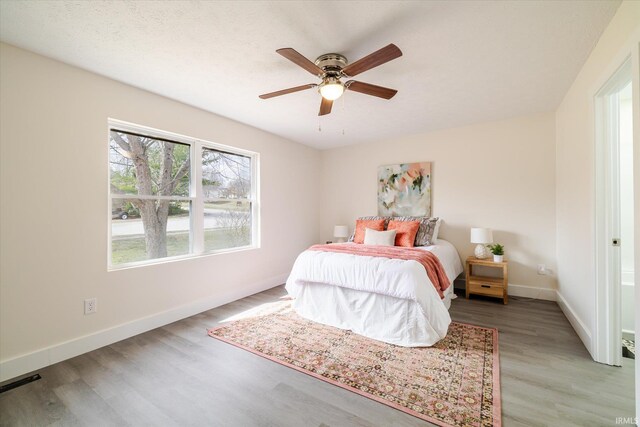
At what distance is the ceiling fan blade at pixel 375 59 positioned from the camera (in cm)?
163

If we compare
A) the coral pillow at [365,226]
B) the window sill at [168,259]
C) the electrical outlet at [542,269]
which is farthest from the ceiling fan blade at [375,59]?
Answer: the electrical outlet at [542,269]

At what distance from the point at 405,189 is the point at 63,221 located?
417 cm

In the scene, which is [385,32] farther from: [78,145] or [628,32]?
[78,145]

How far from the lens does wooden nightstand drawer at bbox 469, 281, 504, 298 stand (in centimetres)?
339

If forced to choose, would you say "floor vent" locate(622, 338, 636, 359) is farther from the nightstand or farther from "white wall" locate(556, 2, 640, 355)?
the nightstand

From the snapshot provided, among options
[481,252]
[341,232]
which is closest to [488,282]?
[481,252]

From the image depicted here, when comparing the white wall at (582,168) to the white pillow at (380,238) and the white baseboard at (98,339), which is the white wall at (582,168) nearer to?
the white pillow at (380,238)

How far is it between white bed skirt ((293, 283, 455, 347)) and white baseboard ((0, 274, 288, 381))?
3.72 feet

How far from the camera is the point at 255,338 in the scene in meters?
2.49

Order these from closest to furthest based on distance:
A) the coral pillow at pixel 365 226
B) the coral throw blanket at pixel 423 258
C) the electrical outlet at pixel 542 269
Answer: the coral throw blanket at pixel 423 258
the electrical outlet at pixel 542 269
the coral pillow at pixel 365 226

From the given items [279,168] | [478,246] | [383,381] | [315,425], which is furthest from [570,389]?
[279,168]

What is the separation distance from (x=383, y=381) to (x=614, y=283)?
1.84 metres

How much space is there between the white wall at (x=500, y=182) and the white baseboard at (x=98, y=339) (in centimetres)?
306

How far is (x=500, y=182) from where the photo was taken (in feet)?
12.3
